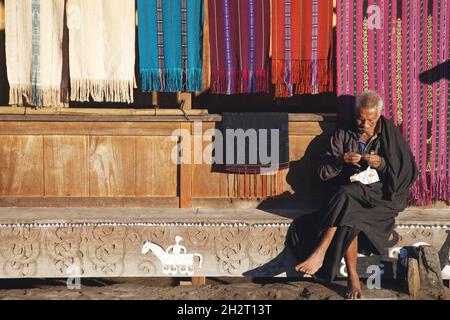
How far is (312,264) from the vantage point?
6.81 m

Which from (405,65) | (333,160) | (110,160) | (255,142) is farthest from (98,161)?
(405,65)

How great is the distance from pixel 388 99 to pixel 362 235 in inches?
54.3

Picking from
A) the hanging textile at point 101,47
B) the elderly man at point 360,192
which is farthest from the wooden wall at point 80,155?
the elderly man at point 360,192

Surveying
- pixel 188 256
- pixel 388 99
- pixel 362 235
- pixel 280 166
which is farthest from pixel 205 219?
pixel 388 99

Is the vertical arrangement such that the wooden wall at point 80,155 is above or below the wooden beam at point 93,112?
below

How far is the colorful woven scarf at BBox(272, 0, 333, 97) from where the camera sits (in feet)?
24.6

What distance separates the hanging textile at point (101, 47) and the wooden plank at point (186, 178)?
0.66m

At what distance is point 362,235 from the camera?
23.2ft

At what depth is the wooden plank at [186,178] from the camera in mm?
7660

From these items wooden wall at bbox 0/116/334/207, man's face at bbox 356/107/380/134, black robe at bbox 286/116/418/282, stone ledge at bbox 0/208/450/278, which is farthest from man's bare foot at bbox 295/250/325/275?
man's face at bbox 356/107/380/134

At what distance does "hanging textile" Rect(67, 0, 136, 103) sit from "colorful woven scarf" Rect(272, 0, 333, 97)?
4.57 feet

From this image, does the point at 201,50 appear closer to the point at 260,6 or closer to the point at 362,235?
the point at 260,6

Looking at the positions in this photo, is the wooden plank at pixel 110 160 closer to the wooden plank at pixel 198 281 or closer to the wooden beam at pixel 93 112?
the wooden beam at pixel 93 112

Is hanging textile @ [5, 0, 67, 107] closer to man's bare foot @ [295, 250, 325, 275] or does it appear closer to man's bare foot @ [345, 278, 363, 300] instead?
man's bare foot @ [295, 250, 325, 275]
